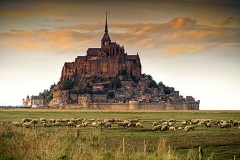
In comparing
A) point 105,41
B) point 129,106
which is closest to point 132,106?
point 129,106

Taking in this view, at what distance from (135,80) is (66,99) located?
61.3 ft

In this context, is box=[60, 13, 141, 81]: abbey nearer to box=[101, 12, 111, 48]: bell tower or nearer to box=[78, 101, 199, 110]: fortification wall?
box=[101, 12, 111, 48]: bell tower

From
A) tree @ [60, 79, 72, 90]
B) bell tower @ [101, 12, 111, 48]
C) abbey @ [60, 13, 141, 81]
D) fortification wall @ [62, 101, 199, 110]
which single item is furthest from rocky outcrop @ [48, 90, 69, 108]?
bell tower @ [101, 12, 111, 48]

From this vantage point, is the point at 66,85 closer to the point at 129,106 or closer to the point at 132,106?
the point at 129,106

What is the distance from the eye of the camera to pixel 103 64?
404 ft

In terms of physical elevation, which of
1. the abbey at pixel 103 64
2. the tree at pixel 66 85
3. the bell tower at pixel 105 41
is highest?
the bell tower at pixel 105 41

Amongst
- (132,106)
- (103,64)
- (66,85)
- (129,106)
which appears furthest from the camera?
(103,64)

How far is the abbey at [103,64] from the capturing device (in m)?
123

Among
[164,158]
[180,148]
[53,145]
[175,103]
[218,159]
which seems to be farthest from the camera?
[175,103]

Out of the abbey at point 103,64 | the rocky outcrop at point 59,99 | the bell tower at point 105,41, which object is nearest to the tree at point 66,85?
the rocky outcrop at point 59,99

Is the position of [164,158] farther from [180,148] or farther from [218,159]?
[180,148]

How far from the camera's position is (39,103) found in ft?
420

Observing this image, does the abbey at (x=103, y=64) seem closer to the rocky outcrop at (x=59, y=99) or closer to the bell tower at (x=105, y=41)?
the bell tower at (x=105, y=41)

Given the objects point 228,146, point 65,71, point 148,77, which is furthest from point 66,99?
point 228,146
